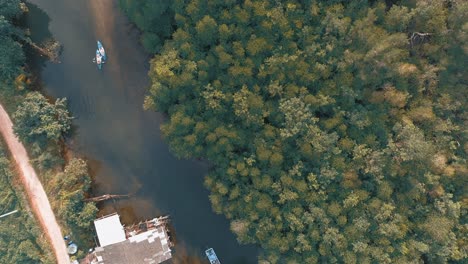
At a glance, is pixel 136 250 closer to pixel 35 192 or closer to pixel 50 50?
pixel 35 192

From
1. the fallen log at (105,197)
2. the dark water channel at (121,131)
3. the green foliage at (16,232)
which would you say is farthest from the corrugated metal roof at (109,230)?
the green foliage at (16,232)

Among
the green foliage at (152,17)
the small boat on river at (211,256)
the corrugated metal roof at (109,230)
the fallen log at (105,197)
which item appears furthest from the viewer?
the small boat on river at (211,256)

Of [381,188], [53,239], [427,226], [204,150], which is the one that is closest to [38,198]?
[53,239]

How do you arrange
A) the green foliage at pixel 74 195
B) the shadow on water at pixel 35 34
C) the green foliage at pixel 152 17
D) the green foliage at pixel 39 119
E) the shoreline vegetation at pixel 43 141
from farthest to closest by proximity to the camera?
the shadow on water at pixel 35 34 → the green foliage at pixel 74 195 → the shoreline vegetation at pixel 43 141 → the green foliage at pixel 39 119 → the green foliage at pixel 152 17

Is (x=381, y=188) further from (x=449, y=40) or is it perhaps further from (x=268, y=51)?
(x=268, y=51)

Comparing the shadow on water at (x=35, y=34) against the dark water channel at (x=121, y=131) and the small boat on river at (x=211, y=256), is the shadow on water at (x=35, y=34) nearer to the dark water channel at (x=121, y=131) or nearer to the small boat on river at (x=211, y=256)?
the dark water channel at (x=121, y=131)

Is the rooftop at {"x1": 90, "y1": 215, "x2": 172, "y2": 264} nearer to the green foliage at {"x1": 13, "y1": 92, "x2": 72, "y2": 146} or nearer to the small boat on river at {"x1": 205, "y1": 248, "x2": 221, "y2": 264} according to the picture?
the small boat on river at {"x1": 205, "y1": 248, "x2": 221, "y2": 264}
